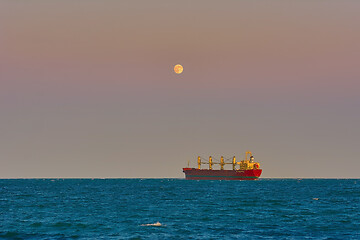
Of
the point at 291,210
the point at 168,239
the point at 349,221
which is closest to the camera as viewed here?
the point at 168,239

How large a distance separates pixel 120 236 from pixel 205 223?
42.7 feet

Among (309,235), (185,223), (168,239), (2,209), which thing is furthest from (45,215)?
(309,235)

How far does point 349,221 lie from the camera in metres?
59.0

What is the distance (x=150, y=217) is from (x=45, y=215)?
13.9 meters

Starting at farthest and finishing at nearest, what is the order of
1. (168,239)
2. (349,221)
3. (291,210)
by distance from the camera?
(291,210) → (349,221) → (168,239)

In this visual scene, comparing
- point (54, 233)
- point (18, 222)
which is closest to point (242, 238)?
point (54, 233)

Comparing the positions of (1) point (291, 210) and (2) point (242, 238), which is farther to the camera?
(1) point (291, 210)

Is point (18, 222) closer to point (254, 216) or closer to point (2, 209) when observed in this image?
point (2, 209)

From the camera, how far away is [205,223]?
56.8 metres

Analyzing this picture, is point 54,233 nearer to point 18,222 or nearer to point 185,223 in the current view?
point 18,222

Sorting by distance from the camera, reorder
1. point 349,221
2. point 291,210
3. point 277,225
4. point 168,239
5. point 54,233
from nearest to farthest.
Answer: point 168,239 → point 54,233 → point 277,225 → point 349,221 → point 291,210

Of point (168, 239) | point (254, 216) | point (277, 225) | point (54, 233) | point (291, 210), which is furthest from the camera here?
point (291, 210)

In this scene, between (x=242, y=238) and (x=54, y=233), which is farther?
(x=54, y=233)

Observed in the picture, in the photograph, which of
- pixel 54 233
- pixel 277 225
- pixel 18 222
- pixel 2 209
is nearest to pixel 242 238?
pixel 277 225
